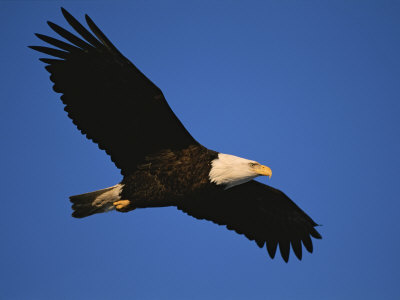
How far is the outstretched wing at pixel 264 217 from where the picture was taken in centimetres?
864

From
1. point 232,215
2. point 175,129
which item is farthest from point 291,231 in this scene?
point 175,129

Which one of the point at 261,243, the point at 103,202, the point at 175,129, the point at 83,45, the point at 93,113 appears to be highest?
the point at 83,45

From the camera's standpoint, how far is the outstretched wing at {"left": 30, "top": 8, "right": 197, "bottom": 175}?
6801 mm

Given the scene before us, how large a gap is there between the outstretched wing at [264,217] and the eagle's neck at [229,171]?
132 cm

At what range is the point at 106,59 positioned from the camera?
6820 mm

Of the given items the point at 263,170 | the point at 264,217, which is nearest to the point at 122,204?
the point at 263,170

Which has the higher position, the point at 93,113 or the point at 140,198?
the point at 93,113

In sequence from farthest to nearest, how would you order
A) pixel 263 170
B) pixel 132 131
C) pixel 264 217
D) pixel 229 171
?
pixel 264 217 < pixel 132 131 < pixel 263 170 < pixel 229 171

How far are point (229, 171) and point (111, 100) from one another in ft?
6.82

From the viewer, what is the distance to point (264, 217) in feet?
29.5

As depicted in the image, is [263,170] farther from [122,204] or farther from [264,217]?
[122,204]

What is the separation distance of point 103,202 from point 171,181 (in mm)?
1425

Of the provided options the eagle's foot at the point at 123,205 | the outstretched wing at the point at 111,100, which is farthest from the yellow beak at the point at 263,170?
the eagle's foot at the point at 123,205

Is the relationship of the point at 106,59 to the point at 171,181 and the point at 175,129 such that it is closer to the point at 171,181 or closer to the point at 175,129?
the point at 175,129
